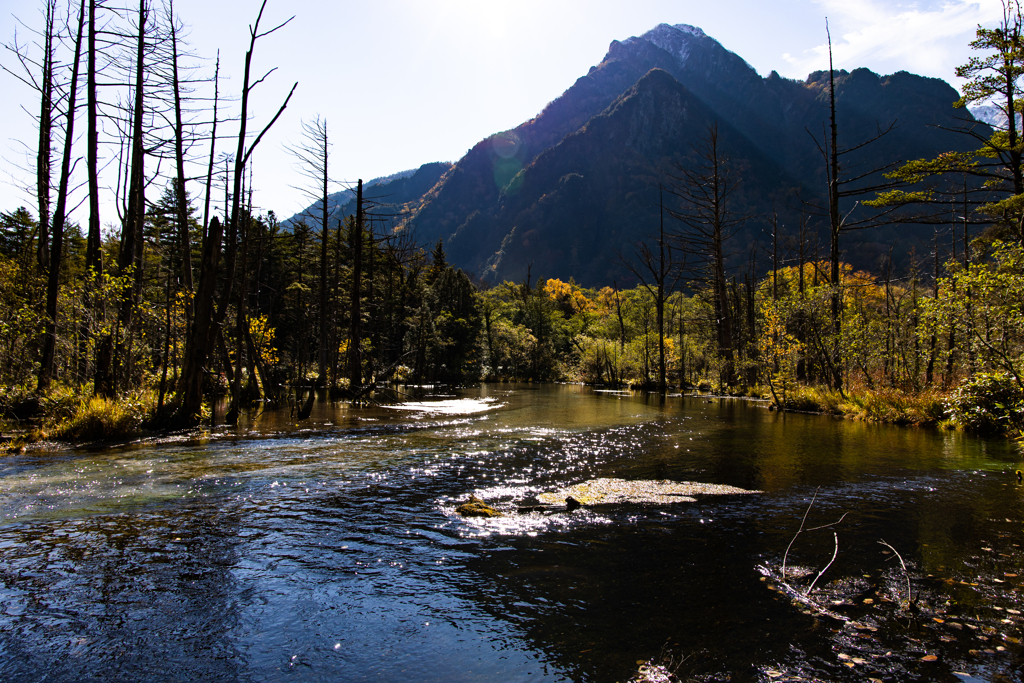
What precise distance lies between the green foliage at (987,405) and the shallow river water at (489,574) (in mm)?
2968

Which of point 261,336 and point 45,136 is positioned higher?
point 45,136

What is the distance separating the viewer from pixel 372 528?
21.7 ft

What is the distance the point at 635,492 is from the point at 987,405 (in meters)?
11.9

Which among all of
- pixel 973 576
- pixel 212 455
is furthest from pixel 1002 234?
pixel 212 455

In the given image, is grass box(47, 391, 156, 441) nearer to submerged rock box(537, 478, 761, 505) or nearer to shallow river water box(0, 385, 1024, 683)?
shallow river water box(0, 385, 1024, 683)

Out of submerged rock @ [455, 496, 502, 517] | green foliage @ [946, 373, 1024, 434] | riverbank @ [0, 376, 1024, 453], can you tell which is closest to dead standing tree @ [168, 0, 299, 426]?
riverbank @ [0, 376, 1024, 453]

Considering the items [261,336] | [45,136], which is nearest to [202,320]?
[45,136]

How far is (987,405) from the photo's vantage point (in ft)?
44.2

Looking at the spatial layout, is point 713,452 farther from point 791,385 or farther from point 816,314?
point 791,385

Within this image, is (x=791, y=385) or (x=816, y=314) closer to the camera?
(x=816, y=314)

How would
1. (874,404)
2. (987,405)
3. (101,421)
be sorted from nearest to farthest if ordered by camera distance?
1. (101,421)
2. (987,405)
3. (874,404)

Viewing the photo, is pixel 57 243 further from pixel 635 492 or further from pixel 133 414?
pixel 635 492

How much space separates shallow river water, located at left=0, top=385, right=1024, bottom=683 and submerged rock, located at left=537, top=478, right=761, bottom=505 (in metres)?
0.33

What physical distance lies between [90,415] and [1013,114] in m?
28.6
